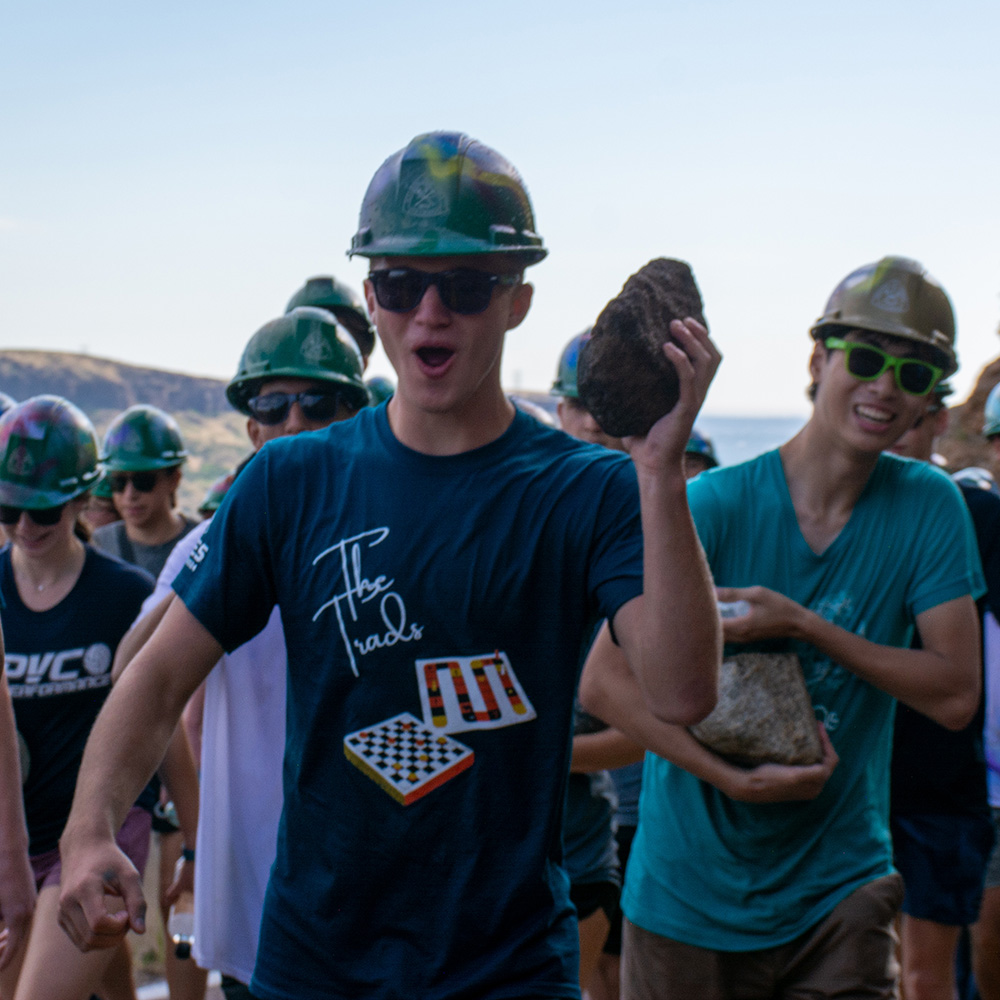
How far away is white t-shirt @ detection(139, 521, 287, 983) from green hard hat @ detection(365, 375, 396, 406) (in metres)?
2.68

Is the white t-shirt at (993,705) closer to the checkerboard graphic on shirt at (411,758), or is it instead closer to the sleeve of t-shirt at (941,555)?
the sleeve of t-shirt at (941,555)

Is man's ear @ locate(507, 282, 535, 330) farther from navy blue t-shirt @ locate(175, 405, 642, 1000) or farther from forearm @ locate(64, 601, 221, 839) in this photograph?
forearm @ locate(64, 601, 221, 839)

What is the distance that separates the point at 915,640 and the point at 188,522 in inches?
189

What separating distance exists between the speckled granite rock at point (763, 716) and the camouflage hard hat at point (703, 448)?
3.38 metres

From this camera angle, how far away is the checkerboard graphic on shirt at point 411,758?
2.40 meters

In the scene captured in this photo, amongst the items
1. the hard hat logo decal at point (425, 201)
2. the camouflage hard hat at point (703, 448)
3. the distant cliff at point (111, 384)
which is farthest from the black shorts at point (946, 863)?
the distant cliff at point (111, 384)

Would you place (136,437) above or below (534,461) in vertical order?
below

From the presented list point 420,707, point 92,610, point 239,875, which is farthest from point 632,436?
point 92,610

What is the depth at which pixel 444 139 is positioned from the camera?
2646 millimetres

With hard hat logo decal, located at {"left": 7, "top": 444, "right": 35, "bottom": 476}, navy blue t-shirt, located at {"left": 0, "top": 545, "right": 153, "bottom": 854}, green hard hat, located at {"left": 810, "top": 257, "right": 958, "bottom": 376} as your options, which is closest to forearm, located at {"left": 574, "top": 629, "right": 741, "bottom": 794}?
green hard hat, located at {"left": 810, "top": 257, "right": 958, "bottom": 376}

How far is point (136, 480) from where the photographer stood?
23.8 feet

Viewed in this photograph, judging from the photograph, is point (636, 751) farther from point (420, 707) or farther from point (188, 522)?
point (188, 522)

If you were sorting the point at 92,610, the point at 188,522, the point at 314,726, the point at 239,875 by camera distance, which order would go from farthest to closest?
the point at 188,522 → the point at 92,610 → the point at 239,875 → the point at 314,726

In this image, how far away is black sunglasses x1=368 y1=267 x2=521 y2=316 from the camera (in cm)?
248
